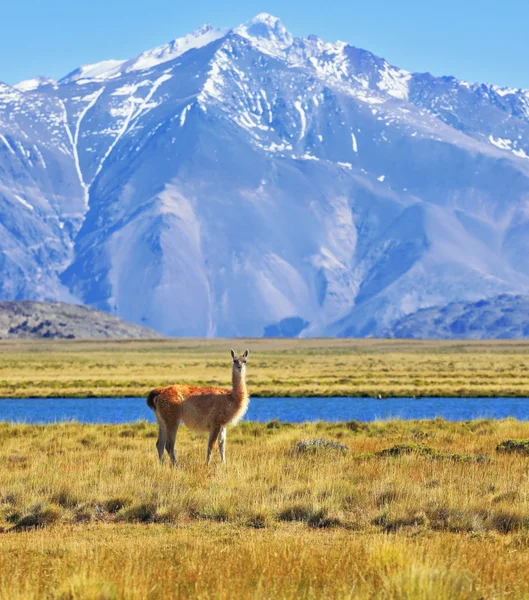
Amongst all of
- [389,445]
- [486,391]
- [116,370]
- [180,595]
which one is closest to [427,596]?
[180,595]

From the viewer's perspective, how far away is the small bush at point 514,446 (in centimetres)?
2362

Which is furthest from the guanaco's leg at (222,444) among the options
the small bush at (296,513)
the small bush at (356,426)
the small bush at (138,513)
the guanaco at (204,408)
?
the small bush at (356,426)

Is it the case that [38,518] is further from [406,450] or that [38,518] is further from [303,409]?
[303,409]

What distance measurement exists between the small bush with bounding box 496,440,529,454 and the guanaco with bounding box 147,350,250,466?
6407 mm

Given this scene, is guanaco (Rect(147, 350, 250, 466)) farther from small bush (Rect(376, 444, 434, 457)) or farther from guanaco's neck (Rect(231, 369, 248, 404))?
small bush (Rect(376, 444, 434, 457))

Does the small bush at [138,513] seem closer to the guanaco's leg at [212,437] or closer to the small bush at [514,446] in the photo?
the guanaco's leg at [212,437]

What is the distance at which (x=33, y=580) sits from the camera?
11.6 meters

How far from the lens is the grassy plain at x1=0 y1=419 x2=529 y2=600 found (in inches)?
439

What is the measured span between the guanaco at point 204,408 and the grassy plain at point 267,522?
1.89 feet

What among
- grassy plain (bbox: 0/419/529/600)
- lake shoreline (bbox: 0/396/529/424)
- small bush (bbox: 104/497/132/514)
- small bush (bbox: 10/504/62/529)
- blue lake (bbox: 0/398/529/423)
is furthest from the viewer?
blue lake (bbox: 0/398/529/423)

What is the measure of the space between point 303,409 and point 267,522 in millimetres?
34157

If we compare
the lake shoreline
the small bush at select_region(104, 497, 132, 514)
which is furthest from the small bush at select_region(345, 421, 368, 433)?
the small bush at select_region(104, 497, 132, 514)

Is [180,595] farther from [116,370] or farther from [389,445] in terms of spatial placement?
[116,370]

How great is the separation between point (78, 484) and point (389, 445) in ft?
31.4
